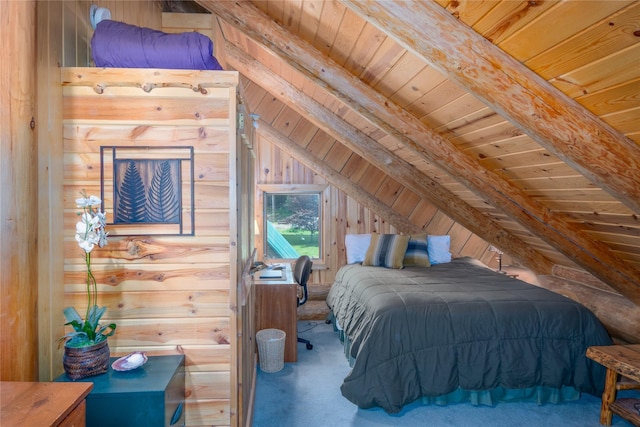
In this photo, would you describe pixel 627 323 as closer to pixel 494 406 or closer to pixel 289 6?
pixel 494 406

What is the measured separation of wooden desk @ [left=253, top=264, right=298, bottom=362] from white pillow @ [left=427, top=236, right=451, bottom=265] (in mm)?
1675

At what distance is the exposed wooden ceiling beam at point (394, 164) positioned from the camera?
319cm

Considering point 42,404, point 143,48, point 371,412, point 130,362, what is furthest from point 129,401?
point 371,412

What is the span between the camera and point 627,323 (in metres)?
2.65

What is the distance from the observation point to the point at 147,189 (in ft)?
5.14

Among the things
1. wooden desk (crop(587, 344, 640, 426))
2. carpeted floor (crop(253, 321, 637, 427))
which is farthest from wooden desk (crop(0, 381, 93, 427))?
wooden desk (crop(587, 344, 640, 426))

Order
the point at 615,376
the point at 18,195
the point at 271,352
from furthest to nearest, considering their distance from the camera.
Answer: the point at 271,352 < the point at 615,376 < the point at 18,195

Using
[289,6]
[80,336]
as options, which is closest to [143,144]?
[80,336]

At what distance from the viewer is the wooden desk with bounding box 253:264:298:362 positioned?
3.08m

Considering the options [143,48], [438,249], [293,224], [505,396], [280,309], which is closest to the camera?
[143,48]

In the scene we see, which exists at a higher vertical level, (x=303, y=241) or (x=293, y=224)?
(x=293, y=224)

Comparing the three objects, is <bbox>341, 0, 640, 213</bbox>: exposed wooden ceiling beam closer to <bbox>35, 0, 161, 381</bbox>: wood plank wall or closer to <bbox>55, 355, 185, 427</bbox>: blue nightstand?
<bbox>35, 0, 161, 381</bbox>: wood plank wall

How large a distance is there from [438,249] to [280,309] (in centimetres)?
190

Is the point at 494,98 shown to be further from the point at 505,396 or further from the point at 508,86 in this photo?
the point at 505,396
